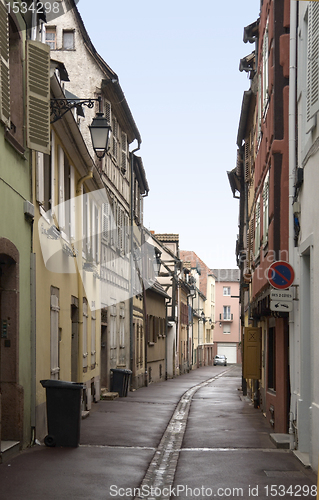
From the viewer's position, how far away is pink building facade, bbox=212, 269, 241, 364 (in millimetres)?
93562

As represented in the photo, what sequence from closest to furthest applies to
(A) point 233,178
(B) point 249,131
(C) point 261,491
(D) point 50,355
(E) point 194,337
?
(C) point 261,491 < (D) point 50,355 < (B) point 249,131 < (A) point 233,178 < (E) point 194,337

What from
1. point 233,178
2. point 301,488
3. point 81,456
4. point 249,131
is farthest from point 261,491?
point 233,178

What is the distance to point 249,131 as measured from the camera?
2542cm

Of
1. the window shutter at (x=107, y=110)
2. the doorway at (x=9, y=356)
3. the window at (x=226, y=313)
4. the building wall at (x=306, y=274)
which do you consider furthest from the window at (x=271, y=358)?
the window at (x=226, y=313)

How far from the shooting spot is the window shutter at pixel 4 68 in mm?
9309

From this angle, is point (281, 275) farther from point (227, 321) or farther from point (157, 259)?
point (227, 321)

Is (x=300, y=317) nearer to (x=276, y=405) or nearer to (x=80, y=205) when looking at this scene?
(x=276, y=405)

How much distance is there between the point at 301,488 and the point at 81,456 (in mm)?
3258

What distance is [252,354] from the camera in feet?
64.1

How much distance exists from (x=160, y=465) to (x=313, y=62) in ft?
18.2

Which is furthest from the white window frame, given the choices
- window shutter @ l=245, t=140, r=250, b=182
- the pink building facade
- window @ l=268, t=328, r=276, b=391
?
window @ l=268, t=328, r=276, b=391

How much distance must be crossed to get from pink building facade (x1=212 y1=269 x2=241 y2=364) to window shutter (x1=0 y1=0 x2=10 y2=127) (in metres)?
82.8

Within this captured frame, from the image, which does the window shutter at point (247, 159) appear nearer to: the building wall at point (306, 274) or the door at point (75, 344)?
the door at point (75, 344)

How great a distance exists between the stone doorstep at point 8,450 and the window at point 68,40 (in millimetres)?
16699
